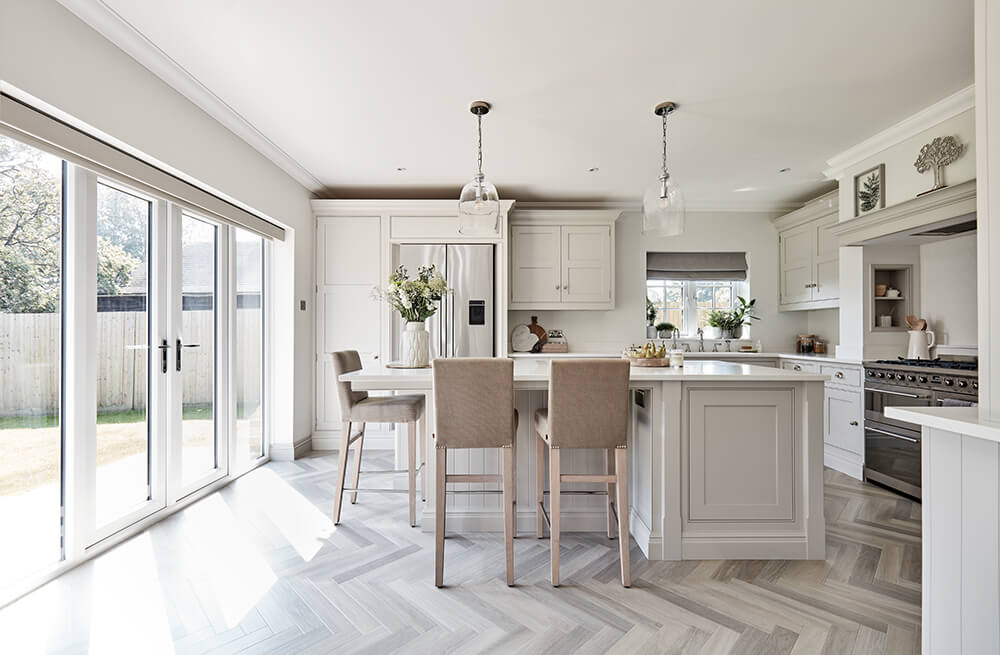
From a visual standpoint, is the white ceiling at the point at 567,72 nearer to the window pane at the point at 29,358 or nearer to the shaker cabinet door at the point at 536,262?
the window pane at the point at 29,358

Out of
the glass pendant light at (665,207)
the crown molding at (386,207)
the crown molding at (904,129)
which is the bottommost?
the glass pendant light at (665,207)

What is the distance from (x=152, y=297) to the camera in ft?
9.75

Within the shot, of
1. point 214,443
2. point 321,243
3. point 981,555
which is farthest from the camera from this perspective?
point 321,243

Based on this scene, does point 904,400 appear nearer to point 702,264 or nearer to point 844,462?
point 844,462

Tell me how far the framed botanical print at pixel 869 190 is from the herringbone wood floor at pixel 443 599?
219 cm

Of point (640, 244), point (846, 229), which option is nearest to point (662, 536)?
point (846, 229)

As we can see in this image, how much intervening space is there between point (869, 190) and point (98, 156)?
4.75 metres

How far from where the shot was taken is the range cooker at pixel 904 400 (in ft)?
10.1

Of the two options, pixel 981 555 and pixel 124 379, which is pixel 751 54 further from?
pixel 124 379

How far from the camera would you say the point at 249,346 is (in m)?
4.12

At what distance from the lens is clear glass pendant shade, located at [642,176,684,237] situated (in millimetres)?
2594

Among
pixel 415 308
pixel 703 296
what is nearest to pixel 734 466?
pixel 415 308

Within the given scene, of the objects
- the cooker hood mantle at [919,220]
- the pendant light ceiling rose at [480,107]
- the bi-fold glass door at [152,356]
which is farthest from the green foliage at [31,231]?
the cooker hood mantle at [919,220]

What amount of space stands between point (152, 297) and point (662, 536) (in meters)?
3.17
